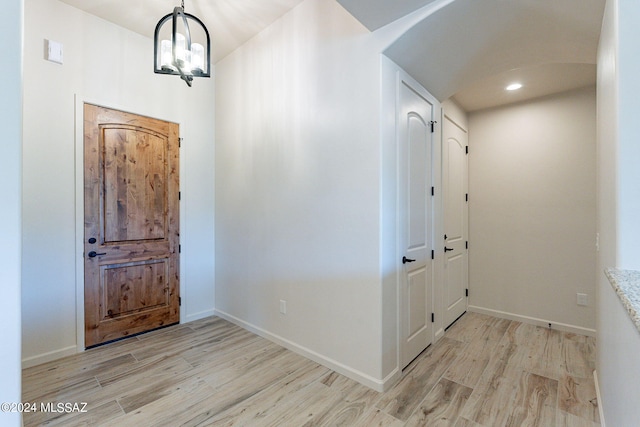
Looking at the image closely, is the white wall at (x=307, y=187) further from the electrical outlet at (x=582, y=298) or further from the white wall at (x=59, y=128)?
the electrical outlet at (x=582, y=298)

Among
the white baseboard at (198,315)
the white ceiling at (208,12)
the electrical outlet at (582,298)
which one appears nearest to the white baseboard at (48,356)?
the white baseboard at (198,315)

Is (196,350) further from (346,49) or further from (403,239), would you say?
(346,49)

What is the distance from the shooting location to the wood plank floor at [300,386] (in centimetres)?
178

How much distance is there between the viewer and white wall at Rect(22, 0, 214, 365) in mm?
2428

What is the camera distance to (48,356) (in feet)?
8.16

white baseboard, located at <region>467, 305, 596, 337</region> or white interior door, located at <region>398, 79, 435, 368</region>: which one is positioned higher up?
white interior door, located at <region>398, 79, 435, 368</region>

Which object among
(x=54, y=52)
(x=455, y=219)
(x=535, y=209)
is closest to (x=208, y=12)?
(x=54, y=52)

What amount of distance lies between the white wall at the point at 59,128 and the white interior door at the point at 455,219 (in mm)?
3231

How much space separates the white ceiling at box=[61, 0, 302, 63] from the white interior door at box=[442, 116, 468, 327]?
6.94ft

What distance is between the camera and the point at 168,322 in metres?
3.26

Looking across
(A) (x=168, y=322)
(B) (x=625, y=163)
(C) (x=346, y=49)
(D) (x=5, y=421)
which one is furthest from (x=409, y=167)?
(A) (x=168, y=322)

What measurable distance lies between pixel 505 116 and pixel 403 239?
2425 mm

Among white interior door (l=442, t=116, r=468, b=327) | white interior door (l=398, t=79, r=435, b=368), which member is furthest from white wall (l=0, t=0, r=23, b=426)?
white interior door (l=442, t=116, r=468, b=327)

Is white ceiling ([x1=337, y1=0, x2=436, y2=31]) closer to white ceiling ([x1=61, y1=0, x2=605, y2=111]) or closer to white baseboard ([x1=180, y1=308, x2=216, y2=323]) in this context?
white ceiling ([x1=61, y1=0, x2=605, y2=111])
